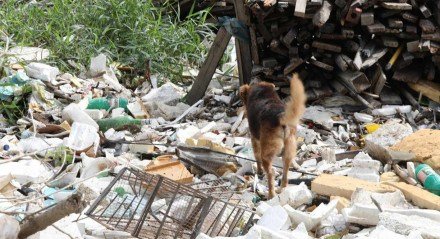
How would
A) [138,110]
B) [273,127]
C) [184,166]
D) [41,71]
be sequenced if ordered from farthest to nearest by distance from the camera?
[41,71] → [138,110] → [184,166] → [273,127]

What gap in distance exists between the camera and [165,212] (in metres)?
4.98

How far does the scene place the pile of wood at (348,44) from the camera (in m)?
7.71

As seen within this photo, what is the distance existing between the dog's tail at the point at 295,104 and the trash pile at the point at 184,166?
51cm

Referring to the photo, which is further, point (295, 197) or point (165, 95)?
point (165, 95)

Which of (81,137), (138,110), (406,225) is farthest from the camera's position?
(138,110)

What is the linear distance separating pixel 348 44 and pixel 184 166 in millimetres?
2413

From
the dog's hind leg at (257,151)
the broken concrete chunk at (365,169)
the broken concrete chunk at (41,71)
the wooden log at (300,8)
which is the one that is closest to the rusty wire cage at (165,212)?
the dog's hind leg at (257,151)

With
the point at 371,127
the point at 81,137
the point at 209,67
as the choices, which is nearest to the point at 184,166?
the point at 81,137

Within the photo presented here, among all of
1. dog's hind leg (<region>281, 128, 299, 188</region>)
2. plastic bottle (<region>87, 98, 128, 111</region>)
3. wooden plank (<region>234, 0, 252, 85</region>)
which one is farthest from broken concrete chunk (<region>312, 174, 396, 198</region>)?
plastic bottle (<region>87, 98, 128, 111</region>)

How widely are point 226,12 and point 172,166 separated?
178 inches

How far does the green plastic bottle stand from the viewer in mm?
5715

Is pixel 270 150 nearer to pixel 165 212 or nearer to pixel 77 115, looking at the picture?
pixel 165 212

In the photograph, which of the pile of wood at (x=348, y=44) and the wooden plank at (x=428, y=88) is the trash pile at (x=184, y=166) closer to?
the wooden plank at (x=428, y=88)

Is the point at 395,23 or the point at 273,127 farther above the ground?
the point at 395,23
